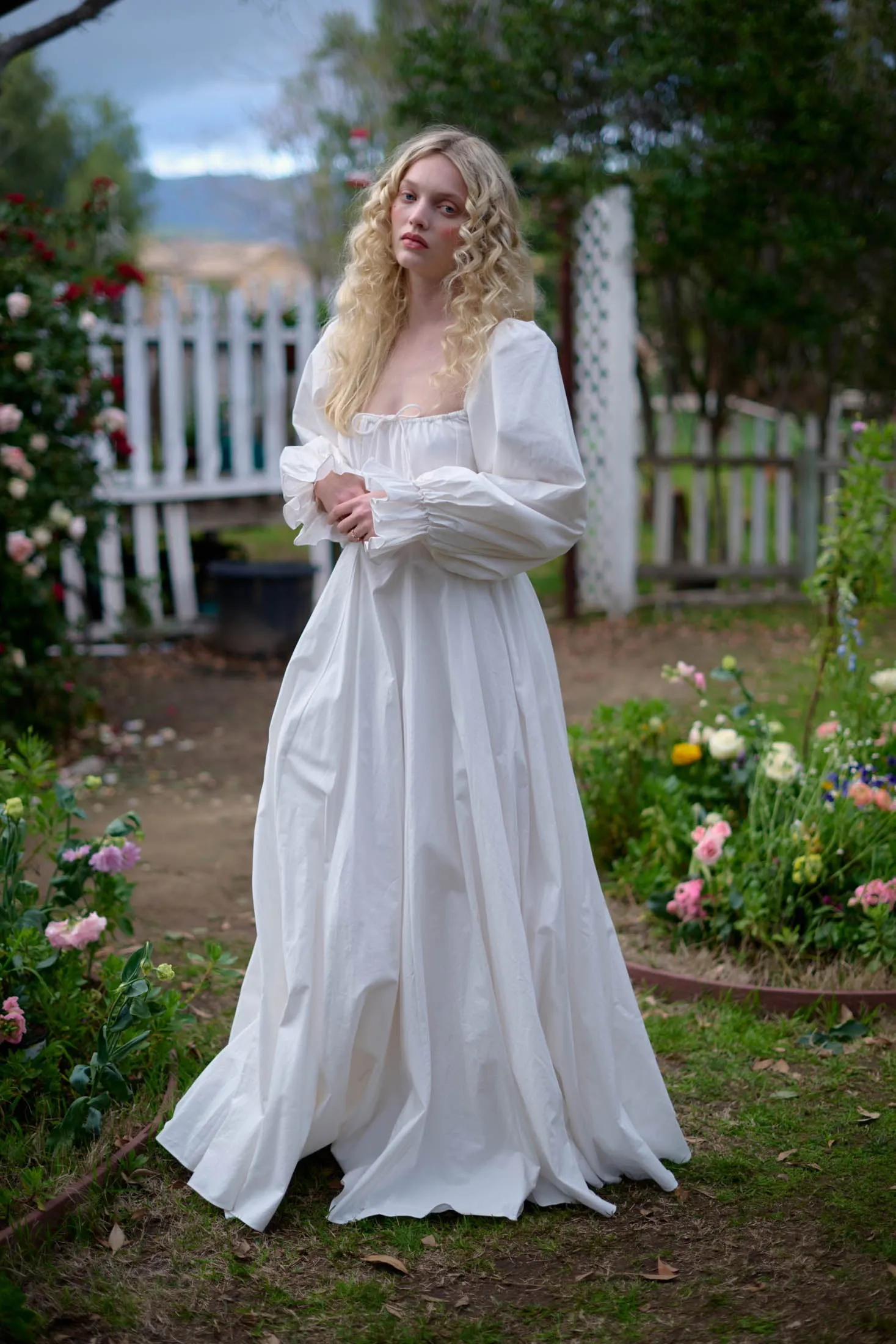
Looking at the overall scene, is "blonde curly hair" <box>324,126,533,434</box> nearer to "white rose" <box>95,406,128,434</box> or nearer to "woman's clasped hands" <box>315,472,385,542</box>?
"woman's clasped hands" <box>315,472,385,542</box>

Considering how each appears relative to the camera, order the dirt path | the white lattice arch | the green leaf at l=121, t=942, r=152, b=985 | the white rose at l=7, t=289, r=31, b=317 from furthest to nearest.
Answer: the white lattice arch
the white rose at l=7, t=289, r=31, b=317
the dirt path
the green leaf at l=121, t=942, r=152, b=985

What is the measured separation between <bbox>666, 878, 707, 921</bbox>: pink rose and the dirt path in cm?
128

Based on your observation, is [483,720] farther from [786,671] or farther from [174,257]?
[174,257]

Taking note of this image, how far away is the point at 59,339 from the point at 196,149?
16.4 m

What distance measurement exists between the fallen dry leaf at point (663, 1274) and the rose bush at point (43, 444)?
3626 millimetres

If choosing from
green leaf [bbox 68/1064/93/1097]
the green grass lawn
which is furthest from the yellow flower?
green leaf [bbox 68/1064/93/1097]

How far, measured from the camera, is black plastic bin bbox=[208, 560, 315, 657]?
292 inches

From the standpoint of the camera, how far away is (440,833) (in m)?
2.32

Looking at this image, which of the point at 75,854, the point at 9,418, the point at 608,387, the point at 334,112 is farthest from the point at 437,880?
the point at 334,112

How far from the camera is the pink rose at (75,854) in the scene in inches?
112

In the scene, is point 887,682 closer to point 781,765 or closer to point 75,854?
point 781,765

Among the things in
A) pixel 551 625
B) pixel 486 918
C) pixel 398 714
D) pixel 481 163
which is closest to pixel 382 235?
pixel 481 163

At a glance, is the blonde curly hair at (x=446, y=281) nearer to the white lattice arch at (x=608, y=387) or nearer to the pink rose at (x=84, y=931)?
the pink rose at (x=84, y=931)

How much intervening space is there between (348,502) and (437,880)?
0.72 meters
